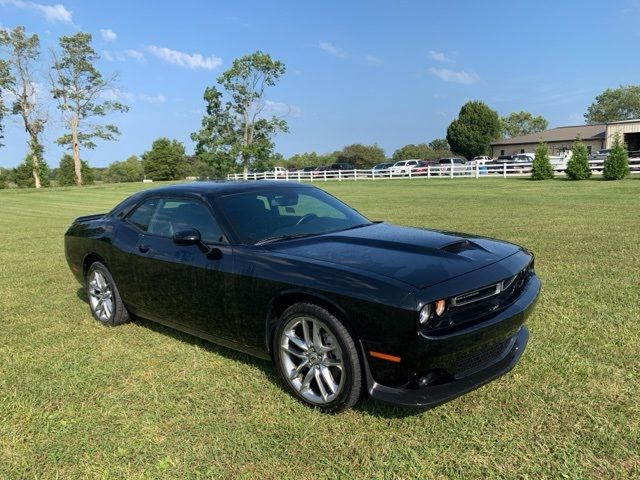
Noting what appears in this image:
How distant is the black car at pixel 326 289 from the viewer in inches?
118

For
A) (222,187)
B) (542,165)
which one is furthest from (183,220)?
(542,165)

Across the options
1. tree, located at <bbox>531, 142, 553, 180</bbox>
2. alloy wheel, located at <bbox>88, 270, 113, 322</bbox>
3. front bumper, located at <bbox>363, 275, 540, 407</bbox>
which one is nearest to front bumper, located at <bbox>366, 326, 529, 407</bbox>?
front bumper, located at <bbox>363, 275, 540, 407</bbox>

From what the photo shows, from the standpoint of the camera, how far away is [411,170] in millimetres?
43281

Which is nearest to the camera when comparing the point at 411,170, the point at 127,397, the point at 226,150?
the point at 127,397

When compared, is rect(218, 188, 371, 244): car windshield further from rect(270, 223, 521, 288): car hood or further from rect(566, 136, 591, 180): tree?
rect(566, 136, 591, 180): tree

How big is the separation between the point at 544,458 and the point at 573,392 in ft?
2.76

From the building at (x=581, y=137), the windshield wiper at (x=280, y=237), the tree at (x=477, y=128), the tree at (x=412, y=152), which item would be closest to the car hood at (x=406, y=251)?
the windshield wiper at (x=280, y=237)

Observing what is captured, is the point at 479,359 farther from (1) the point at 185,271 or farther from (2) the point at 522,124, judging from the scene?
(2) the point at 522,124

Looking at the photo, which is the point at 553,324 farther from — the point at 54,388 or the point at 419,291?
the point at 54,388

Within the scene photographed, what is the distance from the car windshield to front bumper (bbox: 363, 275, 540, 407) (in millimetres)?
1437

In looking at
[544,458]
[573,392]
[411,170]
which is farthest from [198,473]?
[411,170]

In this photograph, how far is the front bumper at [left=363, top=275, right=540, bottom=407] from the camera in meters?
2.93

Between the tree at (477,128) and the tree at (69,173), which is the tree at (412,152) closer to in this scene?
the tree at (477,128)

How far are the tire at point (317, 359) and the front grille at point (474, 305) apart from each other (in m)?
0.53
